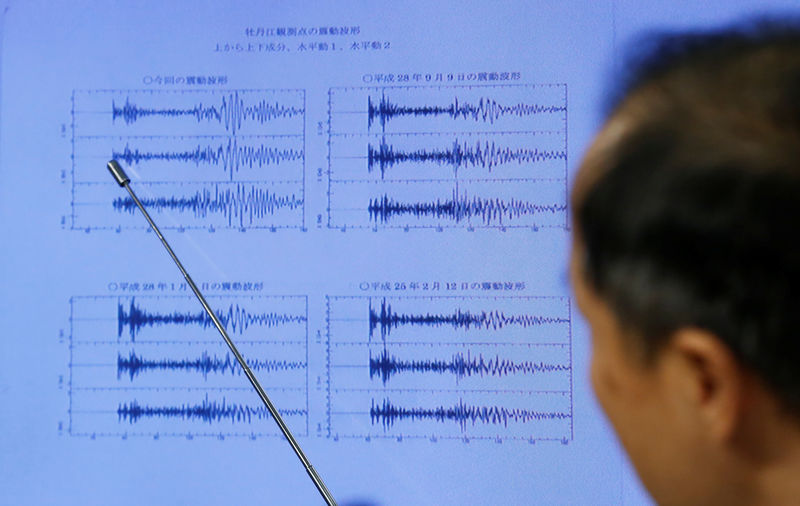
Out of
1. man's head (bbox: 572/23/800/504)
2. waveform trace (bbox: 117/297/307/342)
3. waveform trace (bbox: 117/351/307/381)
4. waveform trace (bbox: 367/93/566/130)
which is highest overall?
waveform trace (bbox: 367/93/566/130)

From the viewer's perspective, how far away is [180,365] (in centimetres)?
118

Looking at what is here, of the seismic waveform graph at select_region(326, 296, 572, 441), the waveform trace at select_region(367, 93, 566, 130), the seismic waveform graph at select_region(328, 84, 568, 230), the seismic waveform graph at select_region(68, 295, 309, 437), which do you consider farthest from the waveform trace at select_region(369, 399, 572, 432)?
the waveform trace at select_region(367, 93, 566, 130)

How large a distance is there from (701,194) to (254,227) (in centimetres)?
84

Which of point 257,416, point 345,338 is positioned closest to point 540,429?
point 345,338

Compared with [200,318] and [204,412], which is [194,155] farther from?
[204,412]

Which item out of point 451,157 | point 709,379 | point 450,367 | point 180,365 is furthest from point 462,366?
point 709,379

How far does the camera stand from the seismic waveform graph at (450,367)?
1123 mm

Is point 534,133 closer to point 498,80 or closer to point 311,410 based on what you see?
point 498,80

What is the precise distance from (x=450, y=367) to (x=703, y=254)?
2.38 ft

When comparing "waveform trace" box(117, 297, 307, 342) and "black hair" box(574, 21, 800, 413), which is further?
"waveform trace" box(117, 297, 307, 342)

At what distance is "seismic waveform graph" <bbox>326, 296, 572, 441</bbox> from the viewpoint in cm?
112

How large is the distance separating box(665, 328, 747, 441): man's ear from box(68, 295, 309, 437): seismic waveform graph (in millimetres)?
758

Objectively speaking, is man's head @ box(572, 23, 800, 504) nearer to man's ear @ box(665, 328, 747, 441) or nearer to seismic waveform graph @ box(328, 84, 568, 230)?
man's ear @ box(665, 328, 747, 441)

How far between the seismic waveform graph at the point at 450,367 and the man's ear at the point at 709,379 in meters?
0.66
